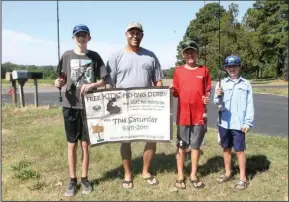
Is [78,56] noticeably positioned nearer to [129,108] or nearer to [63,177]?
[129,108]

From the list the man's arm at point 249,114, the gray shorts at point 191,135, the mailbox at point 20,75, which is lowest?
the gray shorts at point 191,135

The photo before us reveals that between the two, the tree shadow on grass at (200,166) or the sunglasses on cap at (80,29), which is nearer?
the sunglasses on cap at (80,29)

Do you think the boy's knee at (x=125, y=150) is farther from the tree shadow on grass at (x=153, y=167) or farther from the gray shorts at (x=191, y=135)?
the gray shorts at (x=191, y=135)

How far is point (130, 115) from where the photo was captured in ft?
17.1

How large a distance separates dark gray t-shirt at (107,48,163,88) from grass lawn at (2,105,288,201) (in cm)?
140

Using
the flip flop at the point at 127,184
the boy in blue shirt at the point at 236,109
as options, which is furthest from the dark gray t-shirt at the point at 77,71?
the boy in blue shirt at the point at 236,109

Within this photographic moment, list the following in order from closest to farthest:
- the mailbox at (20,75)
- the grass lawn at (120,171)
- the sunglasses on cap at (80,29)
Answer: the sunglasses on cap at (80,29) < the grass lawn at (120,171) < the mailbox at (20,75)

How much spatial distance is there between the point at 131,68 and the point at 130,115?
65 centimetres

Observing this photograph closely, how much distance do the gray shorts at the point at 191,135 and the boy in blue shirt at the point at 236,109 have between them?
0.40 metres

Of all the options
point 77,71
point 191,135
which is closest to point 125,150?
point 191,135

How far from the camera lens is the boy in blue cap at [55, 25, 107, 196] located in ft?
15.8

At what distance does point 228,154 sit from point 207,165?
79 centimetres

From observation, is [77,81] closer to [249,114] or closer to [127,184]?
[127,184]

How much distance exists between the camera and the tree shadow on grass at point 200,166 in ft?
19.0
